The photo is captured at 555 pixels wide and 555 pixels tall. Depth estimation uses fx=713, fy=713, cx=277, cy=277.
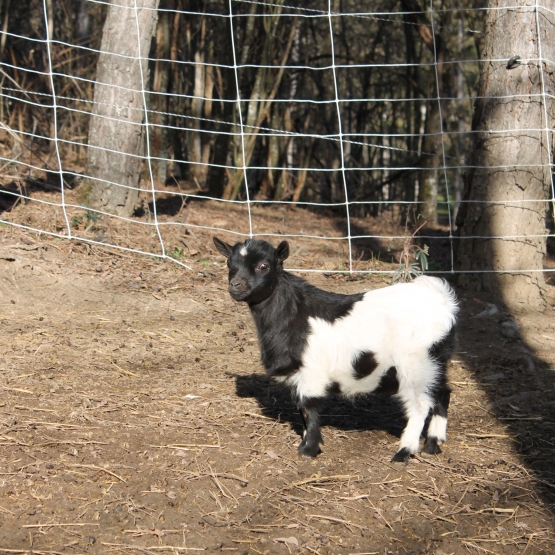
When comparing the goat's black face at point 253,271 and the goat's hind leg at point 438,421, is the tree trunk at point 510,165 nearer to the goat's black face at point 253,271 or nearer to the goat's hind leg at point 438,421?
the goat's hind leg at point 438,421

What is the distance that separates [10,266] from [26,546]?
425cm

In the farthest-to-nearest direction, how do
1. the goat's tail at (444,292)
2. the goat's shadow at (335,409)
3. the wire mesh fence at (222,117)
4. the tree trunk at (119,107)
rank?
the tree trunk at (119,107) → the wire mesh fence at (222,117) → the goat's shadow at (335,409) → the goat's tail at (444,292)

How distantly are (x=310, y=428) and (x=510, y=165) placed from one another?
4.00 m

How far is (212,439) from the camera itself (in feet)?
14.7

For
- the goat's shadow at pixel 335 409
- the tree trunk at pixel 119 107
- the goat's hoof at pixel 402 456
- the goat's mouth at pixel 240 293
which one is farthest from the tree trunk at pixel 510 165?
the tree trunk at pixel 119 107

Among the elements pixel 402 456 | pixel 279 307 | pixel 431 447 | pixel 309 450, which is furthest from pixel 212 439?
pixel 431 447

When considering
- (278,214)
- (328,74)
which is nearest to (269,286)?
(278,214)

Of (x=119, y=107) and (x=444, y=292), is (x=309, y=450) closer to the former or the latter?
(x=444, y=292)

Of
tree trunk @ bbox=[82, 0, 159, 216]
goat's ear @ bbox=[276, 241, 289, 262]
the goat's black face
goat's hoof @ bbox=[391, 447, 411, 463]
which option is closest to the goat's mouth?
the goat's black face

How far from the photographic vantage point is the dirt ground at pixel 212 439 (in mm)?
3518

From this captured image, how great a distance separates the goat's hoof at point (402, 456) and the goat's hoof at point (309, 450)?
0.46 metres

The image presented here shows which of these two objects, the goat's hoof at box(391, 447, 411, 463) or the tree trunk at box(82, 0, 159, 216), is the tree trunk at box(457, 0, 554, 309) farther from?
the tree trunk at box(82, 0, 159, 216)

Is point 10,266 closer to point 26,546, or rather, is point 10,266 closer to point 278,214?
point 26,546

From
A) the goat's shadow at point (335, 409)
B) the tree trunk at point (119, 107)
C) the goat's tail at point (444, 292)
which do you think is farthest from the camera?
the tree trunk at point (119, 107)
